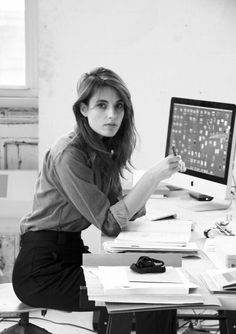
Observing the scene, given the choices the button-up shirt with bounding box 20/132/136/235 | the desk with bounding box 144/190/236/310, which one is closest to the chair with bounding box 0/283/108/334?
the button-up shirt with bounding box 20/132/136/235

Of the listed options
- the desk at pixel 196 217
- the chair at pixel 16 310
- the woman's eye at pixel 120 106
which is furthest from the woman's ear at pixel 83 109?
the chair at pixel 16 310

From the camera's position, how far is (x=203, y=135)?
8.64 ft

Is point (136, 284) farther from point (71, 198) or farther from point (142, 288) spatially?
point (71, 198)

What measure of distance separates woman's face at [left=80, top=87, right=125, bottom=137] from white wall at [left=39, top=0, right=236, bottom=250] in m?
1.10

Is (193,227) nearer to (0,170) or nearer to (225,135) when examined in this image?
(225,135)

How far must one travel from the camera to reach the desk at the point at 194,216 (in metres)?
1.80

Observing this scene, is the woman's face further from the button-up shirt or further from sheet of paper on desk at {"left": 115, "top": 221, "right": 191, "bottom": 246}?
sheet of paper on desk at {"left": 115, "top": 221, "right": 191, "bottom": 246}

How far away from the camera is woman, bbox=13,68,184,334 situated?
207 cm

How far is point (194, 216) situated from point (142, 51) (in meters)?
1.10

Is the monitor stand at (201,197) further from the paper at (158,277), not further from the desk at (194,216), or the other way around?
the paper at (158,277)

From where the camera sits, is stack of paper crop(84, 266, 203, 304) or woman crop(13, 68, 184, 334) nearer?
stack of paper crop(84, 266, 203, 304)

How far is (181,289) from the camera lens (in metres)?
1.45

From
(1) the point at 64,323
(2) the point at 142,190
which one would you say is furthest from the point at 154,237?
(1) the point at 64,323

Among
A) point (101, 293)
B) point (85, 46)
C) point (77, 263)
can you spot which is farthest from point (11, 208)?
point (101, 293)
